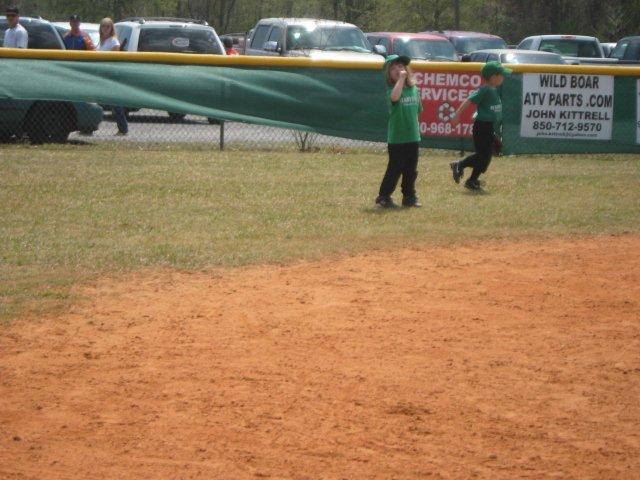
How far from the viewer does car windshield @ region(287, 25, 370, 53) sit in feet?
75.3

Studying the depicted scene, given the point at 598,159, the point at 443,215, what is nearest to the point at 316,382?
the point at 443,215

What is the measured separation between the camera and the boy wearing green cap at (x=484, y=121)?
1394cm

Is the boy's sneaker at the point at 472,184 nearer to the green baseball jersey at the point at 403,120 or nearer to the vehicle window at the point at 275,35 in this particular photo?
the green baseball jersey at the point at 403,120

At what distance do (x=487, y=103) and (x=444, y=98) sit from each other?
3.84 m

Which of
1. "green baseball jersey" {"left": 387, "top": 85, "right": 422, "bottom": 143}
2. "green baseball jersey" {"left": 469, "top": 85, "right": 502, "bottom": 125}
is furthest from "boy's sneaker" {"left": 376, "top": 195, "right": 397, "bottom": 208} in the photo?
"green baseball jersey" {"left": 469, "top": 85, "right": 502, "bottom": 125}

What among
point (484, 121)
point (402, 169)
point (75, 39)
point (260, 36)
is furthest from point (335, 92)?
point (260, 36)

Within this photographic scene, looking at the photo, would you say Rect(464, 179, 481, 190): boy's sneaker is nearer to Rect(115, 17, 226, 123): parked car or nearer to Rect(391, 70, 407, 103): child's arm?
Rect(391, 70, 407, 103): child's arm

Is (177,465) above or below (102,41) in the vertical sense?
below

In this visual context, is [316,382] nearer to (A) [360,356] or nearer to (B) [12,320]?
(A) [360,356]

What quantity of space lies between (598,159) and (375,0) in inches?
1000

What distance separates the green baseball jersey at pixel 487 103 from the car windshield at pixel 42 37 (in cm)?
807

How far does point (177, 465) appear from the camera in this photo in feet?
17.1

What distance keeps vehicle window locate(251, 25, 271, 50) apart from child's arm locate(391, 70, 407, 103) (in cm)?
1225

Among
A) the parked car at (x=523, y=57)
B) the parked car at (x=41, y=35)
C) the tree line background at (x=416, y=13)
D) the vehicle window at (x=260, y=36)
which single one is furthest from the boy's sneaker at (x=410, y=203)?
the tree line background at (x=416, y=13)
